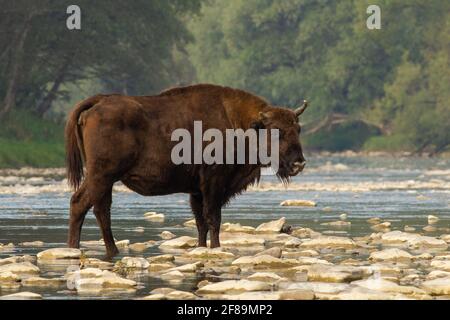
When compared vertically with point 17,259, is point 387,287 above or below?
below

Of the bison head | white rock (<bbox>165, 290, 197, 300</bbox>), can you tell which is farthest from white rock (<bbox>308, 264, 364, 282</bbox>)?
the bison head

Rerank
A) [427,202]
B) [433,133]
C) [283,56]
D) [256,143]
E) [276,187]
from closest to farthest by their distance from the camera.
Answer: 1. [256,143]
2. [427,202]
3. [276,187]
4. [433,133]
5. [283,56]

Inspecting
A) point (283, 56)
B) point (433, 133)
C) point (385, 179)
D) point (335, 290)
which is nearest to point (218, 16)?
point (283, 56)

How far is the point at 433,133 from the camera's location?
78438mm

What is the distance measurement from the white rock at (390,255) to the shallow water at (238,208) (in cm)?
294

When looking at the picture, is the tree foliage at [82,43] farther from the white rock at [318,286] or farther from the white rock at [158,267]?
the white rock at [318,286]

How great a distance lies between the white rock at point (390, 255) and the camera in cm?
1584

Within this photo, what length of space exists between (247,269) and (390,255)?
2.06m

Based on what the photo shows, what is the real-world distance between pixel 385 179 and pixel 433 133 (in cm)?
3640

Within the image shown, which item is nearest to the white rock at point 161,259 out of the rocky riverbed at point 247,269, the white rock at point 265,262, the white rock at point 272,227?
the rocky riverbed at point 247,269

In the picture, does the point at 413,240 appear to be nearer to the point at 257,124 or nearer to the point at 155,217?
the point at 257,124

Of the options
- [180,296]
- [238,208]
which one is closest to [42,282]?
[180,296]

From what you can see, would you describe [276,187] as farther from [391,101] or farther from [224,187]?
[391,101]

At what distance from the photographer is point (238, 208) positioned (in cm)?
2750
